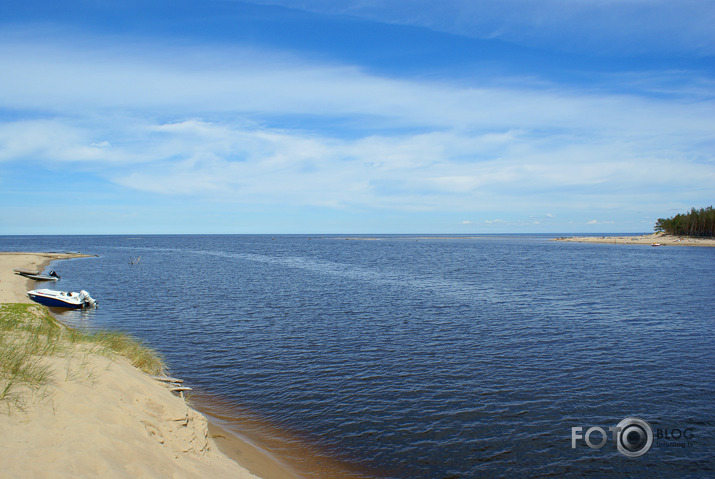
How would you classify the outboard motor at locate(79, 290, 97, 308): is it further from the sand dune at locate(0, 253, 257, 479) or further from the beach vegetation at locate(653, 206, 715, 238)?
the beach vegetation at locate(653, 206, 715, 238)

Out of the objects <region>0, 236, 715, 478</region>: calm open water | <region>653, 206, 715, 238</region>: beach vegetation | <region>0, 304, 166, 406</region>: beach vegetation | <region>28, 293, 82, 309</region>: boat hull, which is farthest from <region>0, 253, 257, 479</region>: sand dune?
<region>653, 206, 715, 238</region>: beach vegetation

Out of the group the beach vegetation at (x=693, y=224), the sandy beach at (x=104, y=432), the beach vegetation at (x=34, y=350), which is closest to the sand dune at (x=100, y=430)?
the sandy beach at (x=104, y=432)

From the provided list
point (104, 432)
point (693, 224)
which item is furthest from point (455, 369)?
point (693, 224)

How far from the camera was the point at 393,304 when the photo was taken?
123ft

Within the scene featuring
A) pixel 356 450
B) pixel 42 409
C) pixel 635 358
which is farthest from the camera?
pixel 635 358

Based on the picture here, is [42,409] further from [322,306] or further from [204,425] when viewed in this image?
[322,306]

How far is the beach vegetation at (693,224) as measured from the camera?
507ft

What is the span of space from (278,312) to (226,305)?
608cm

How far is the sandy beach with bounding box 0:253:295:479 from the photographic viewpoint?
24.0ft

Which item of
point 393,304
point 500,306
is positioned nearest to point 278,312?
point 393,304

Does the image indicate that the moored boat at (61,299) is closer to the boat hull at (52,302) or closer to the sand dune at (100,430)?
the boat hull at (52,302)

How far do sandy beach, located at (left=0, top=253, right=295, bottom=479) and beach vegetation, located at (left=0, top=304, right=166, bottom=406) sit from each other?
4.6 inches

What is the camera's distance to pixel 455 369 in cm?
2011

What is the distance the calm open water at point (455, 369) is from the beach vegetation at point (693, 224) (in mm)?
148339
